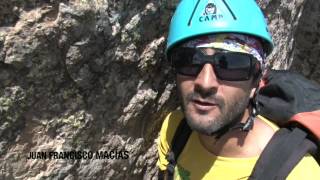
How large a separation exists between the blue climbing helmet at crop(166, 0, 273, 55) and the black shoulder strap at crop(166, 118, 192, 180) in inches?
25.0

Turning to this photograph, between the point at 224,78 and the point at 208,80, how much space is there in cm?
9

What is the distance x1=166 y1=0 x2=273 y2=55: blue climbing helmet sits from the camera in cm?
290

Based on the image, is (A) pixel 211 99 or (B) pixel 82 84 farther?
(B) pixel 82 84

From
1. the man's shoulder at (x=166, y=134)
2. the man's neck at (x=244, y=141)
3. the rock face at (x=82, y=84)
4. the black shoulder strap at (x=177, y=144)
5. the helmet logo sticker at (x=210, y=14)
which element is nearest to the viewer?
the rock face at (x=82, y=84)

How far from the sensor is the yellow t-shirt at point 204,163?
2764mm

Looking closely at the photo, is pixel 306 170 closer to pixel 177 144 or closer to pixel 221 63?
pixel 221 63

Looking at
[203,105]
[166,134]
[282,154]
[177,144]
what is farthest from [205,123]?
[166,134]

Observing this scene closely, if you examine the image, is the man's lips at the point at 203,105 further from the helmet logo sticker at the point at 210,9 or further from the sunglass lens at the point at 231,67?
the helmet logo sticker at the point at 210,9

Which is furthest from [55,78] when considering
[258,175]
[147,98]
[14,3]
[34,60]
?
[258,175]

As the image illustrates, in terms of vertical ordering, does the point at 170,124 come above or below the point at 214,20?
below

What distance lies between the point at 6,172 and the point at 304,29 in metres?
3.28

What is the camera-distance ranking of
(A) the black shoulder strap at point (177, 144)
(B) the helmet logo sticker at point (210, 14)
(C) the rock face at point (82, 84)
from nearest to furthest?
(C) the rock face at point (82, 84) → (B) the helmet logo sticker at point (210, 14) → (A) the black shoulder strap at point (177, 144)

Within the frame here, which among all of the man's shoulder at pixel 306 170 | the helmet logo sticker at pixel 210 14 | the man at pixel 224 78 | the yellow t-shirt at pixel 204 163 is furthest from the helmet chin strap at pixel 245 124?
the helmet logo sticker at pixel 210 14

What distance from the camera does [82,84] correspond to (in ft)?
9.68
